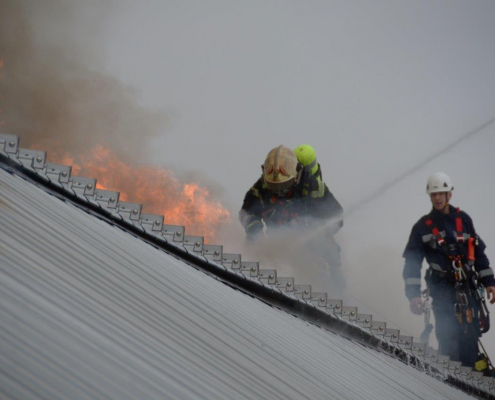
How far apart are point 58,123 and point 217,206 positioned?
10.8ft

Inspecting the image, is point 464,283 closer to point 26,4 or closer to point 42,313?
point 42,313

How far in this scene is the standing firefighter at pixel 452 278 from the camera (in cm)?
853

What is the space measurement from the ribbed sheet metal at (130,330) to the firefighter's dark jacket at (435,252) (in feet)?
12.1

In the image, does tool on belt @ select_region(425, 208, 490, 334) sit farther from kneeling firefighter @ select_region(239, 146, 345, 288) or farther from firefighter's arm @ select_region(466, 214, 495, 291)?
kneeling firefighter @ select_region(239, 146, 345, 288)

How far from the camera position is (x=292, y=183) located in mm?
9281

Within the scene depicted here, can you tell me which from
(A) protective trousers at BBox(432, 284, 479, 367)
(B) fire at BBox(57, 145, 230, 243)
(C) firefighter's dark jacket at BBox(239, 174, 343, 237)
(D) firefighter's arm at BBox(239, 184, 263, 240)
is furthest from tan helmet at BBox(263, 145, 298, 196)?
(B) fire at BBox(57, 145, 230, 243)

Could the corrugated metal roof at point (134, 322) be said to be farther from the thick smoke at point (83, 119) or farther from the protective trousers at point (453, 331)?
the thick smoke at point (83, 119)

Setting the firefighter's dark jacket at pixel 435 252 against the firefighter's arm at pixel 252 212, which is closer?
the firefighter's dark jacket at pixel 435 252

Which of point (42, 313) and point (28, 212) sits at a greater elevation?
point (28, 212)

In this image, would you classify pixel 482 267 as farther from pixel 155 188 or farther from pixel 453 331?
pixel 155 188

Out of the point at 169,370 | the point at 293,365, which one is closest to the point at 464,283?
the point at 293,365

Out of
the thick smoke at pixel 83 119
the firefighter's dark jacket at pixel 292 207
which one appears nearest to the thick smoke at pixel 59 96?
the thick smoke at pixel 83 119

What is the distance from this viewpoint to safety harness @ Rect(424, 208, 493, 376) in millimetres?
8547

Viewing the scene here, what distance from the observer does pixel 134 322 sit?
2920 mm
